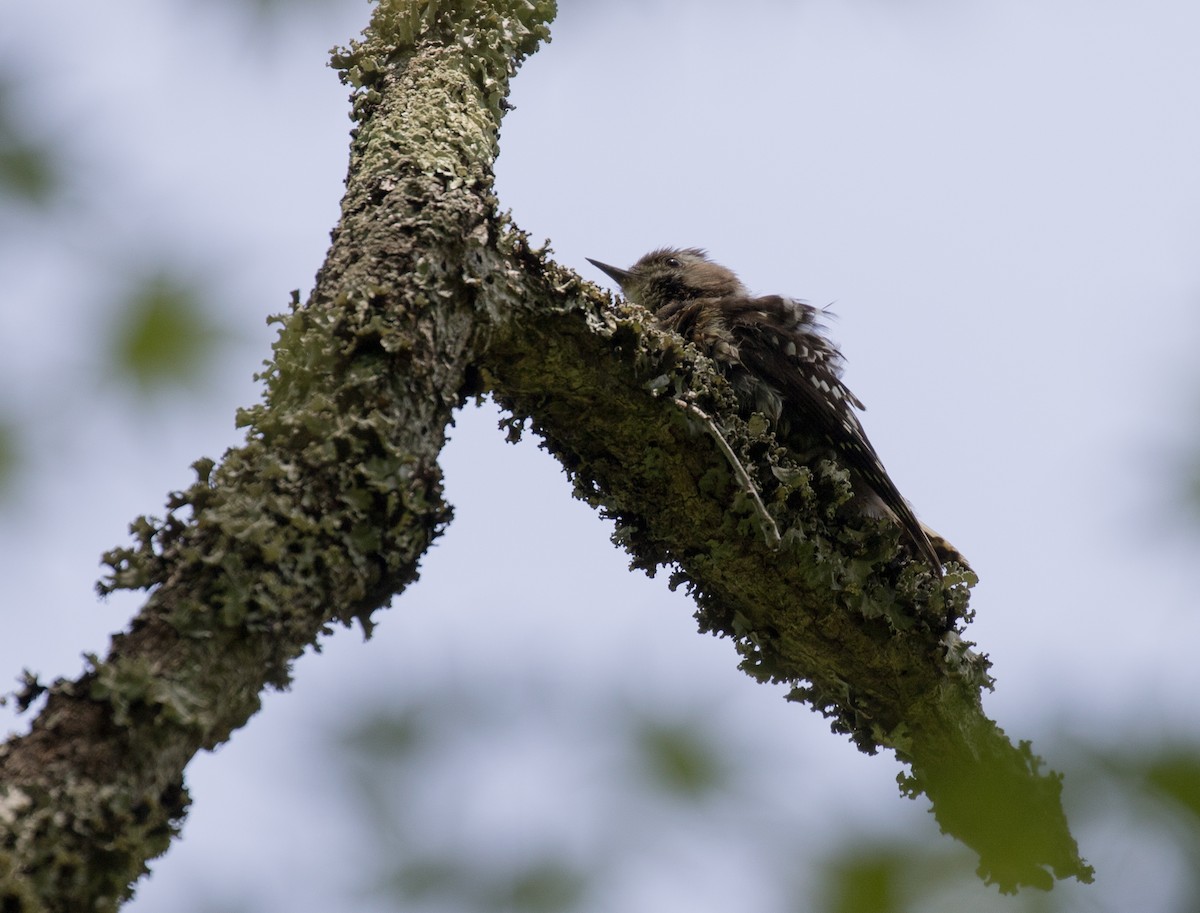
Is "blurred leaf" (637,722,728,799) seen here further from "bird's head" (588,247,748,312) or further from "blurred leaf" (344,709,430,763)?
"bird's head" (588,247,748,312)

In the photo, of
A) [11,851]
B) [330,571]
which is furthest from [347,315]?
[11,851]

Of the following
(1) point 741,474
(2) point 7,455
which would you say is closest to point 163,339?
(2) point 7,455

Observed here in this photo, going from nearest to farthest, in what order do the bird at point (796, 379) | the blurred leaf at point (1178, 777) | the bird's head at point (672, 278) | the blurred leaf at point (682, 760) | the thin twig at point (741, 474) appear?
the blurred leaf at point (1178, 777)
the blurred leaf at point (682, 760)
the thin twig at point (741, 474)
the bird at point (796, 379)
the bird's head at point (672, 278)

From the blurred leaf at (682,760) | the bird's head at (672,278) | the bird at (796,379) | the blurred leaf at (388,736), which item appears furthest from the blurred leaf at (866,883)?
the bird's head at (672,278)

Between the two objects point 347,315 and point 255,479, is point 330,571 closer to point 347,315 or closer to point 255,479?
point 255,479

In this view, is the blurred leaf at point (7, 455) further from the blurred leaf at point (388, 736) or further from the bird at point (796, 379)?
the bird at point (796, 379)

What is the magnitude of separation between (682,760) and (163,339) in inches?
33.9

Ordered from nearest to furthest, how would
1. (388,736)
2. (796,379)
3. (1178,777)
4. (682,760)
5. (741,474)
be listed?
(1178,777)
(682,760)
(388,736)
(741,474)
(796,379)

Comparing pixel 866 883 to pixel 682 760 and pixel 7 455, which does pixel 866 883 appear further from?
pixel 7 455

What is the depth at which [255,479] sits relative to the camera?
69.9 inches

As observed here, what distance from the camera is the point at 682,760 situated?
3.98 feet

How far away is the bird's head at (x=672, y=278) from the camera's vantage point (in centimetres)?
440

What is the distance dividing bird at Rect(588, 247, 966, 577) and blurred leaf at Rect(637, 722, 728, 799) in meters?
1.95

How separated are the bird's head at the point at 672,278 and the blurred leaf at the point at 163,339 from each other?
298 centimetres
